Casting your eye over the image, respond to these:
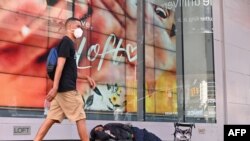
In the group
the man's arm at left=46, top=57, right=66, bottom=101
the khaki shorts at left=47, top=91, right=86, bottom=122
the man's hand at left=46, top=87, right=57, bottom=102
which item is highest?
the man's arm at left=46, top=57, right=66, bottom=101

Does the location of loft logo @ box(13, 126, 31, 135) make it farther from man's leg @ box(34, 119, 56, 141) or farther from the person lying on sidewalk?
the person lying on sidewalk

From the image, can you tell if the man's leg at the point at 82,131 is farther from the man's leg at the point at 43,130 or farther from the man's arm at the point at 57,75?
the man's arm at the point at 57,75

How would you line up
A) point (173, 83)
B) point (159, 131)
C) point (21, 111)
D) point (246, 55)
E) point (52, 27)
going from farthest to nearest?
point (246, 55)
point (173, 83)
point (159, 131)
point (52, 27)
point (21, 111)

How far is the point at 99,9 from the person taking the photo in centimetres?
728

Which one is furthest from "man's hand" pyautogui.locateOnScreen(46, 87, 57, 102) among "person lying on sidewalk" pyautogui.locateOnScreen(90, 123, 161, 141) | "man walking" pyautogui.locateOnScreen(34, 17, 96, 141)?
"person lying on sidewalk" pyautogui.locateOnScreen(90, 123, 161, 141)

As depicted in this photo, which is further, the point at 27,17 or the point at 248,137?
the point at 248,137

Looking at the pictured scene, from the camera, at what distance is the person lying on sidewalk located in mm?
6203

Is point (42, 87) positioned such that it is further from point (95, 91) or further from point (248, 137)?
point (248, 137)

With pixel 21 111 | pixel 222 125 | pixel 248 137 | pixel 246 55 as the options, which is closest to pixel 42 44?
pixel 21 111

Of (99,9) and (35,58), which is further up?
(99,9)

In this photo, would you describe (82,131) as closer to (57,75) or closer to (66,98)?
(66,98)

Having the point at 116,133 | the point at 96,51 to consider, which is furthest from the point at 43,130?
the point at 96,51

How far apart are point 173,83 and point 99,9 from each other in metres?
2.16

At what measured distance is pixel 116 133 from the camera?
20.7ft
